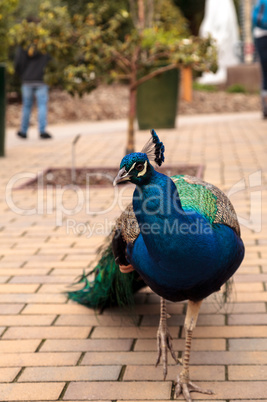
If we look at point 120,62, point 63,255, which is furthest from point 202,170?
point 63,255

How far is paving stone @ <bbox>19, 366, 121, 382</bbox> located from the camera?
298 centimetres

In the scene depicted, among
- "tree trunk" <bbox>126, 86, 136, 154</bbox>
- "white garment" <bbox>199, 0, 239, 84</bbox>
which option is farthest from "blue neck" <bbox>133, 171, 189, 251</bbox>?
"white garment" <bbox>199, 0, 239, 84</bbox>

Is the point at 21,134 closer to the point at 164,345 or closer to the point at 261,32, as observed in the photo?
the point at 261,32

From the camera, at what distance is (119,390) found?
9.39 ft

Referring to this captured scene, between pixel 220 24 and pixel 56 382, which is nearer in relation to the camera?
pixel 56 382

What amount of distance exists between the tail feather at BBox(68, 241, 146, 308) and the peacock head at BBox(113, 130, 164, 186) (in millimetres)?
1021

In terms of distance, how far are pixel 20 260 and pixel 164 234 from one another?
2.33 m

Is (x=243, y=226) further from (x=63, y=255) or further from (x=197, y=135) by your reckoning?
(x=197, y=135)

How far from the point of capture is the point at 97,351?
10.7 ft

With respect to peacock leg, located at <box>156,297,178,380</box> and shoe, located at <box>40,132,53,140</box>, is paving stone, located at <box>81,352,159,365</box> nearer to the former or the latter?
peacock leg, located at <box>156,297,178,380</box>

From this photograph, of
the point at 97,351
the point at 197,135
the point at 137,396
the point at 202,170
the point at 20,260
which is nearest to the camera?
the point at 137,396

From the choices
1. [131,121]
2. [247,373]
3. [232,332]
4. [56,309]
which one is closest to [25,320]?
[56,309]

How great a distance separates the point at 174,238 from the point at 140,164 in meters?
0.33

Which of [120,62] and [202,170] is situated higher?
[120,62]
